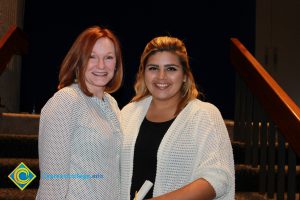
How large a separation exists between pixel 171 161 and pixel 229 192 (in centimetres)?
28

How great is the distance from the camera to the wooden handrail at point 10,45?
3.32m

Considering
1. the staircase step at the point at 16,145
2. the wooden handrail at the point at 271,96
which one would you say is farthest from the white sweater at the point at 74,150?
the staircase step at the point at 16,145

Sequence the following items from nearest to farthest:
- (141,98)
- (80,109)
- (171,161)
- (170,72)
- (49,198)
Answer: (49,198), (80,109), (171,161), (170,72), (141,98)

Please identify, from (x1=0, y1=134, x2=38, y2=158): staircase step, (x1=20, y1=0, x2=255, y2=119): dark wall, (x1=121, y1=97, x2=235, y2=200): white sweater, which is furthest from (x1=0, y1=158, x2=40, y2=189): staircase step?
(x1=20, y1=0, x2=255, y2=119): dark wall

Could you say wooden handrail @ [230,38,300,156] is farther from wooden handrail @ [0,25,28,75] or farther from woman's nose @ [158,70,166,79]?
wooden handrail @ [0,25,28,75]

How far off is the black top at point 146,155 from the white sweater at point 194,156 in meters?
0.03

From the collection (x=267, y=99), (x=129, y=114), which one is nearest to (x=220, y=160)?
(x=129, y=114)

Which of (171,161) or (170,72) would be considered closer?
(171,161)

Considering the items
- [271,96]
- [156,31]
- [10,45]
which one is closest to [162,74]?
[271,96]

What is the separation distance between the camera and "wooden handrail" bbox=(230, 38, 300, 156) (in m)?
2.28

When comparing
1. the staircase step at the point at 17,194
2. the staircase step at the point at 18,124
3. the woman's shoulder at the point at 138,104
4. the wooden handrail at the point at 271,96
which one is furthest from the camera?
the staircase step at the point at 18,124

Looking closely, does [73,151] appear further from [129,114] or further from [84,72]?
[129,114]

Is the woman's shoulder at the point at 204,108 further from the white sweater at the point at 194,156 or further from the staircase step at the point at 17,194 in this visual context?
the staircase step at the point at 17,194

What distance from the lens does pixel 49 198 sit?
150 centimetres
